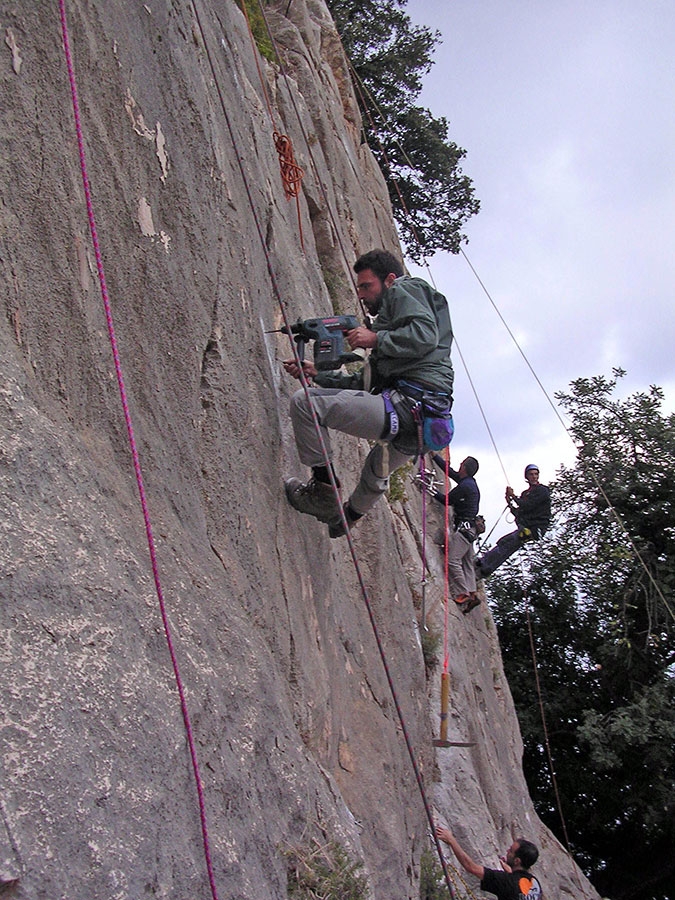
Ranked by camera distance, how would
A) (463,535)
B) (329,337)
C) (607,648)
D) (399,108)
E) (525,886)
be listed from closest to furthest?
(329,337)
(525,886)
(463,535)
(607,648)
(399,108)

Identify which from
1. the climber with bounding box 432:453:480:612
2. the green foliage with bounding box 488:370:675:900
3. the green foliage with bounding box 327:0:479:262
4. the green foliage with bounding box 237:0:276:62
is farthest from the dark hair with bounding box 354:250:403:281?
the green foliage with bounding box 327:0:479:262

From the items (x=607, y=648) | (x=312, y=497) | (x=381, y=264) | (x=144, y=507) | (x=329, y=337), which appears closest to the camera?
(x=144, y=507)

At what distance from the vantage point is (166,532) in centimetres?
372

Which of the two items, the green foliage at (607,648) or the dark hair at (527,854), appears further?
the green foliage at (607,648)

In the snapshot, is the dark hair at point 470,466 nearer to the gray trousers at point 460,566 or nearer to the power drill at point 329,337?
the gray trousers at point 460,566

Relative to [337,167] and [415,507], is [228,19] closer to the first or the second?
[337,167]

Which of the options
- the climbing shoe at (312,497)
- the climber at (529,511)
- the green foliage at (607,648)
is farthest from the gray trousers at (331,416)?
the green foliage at (607,648)

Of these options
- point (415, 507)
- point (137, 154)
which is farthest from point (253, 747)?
point (415, 507)

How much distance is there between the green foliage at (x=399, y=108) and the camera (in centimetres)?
Answer: 1967

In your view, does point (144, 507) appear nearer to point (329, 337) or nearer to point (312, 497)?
point (312, 497)

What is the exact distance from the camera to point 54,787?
2.44 m

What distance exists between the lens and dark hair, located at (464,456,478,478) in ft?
39.1

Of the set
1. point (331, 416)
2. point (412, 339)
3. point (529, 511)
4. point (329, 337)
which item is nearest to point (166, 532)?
point (331, 416)

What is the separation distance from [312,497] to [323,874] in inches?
81.1
